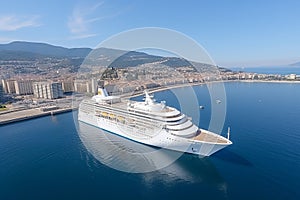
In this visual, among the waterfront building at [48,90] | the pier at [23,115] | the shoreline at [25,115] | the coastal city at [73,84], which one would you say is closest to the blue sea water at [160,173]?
the shoreline at [25,115]

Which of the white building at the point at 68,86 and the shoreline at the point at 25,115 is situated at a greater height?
the white building at the point at 68,86

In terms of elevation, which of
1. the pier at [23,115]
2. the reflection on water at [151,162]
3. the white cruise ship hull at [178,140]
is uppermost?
the white cruise ship hull at [178,140]

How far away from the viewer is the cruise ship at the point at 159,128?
10127 mm

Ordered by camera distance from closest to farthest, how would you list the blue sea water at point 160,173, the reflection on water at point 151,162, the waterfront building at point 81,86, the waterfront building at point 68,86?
the blue sea water at point 160,173 < the reflection on water at point 151,162 < the waterfront building at point 81,86 < the waterfront building at point 68,86

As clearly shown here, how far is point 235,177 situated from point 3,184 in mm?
8877

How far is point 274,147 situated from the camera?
11141 millimetres

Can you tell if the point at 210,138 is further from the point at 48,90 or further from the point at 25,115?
the point at 48,90

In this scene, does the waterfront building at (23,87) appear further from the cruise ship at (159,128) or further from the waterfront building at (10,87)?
the cruise ship at (159,128)

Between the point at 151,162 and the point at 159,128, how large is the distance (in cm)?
174

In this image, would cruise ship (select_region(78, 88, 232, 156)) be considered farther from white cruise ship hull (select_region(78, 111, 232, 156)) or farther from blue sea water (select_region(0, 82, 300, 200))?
blue sea water (select_region(0, 82, 300, 200))

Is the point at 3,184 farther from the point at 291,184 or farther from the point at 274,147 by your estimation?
the point at 274,147

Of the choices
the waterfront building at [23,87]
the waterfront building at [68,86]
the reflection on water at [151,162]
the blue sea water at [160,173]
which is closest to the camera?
the blue sea water at [160,173]

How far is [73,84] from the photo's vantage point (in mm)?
35000

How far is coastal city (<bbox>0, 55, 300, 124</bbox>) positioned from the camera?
23344 millimetres
